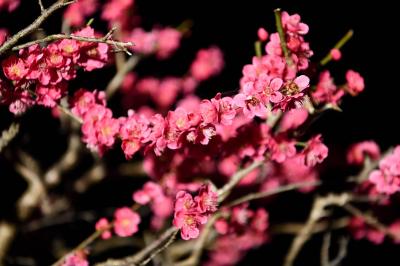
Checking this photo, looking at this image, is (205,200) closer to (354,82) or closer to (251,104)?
(251,104)

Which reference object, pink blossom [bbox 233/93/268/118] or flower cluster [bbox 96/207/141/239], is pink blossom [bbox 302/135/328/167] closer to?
pink blossom [bbox 233/93/268/118]

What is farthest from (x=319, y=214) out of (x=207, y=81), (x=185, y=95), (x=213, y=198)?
(x=207, y=81)

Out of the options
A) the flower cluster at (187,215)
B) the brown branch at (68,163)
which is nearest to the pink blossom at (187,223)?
the flower cluster at (187,215)

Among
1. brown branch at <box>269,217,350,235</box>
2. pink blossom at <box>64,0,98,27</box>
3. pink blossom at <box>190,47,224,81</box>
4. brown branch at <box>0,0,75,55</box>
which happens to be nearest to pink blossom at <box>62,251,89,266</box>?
brown branch at <box>0,0,75,55</box>

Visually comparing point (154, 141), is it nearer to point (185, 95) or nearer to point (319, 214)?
point (319, 214)

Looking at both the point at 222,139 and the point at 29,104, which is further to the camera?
the point at 222,139

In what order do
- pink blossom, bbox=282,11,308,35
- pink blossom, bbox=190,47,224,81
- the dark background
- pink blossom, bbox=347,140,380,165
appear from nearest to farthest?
pink blossom, bbox=282,11,308,35
pink blossom, bbox=347,140,380,165
pink blossom, bbox=190,47,224,81
the dark background
